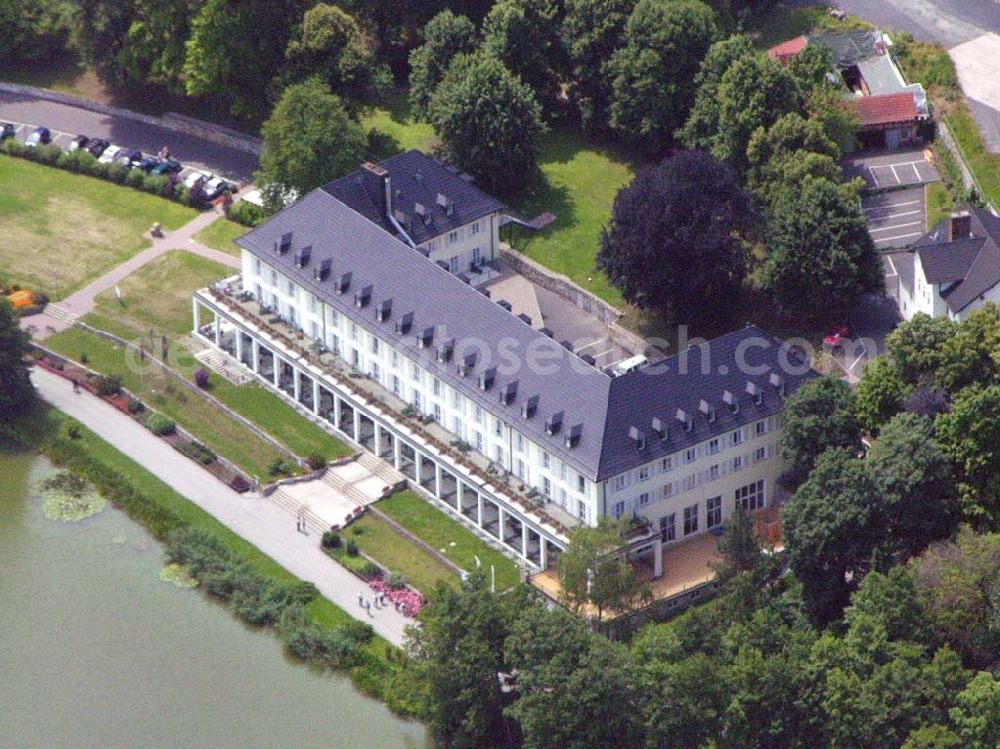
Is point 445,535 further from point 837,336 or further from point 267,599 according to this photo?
point 837,336

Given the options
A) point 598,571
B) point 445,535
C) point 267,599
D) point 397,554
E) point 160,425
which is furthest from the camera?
point 160,425

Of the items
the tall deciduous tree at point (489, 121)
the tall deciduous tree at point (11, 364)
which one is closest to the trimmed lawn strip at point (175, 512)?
the tall deciduous tree at point (11, 364)

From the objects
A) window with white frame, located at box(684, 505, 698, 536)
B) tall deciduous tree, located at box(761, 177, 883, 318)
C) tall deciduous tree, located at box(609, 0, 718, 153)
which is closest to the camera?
window with white frame, located at box(684, 505, 698, 536)

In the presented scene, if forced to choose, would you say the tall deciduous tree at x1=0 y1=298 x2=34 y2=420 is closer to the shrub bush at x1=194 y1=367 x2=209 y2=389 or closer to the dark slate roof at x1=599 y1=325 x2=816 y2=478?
the shrub bush at x1=194 y1=367 x2=209 y2=389

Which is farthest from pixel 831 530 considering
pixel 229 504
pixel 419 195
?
pixel 419 195

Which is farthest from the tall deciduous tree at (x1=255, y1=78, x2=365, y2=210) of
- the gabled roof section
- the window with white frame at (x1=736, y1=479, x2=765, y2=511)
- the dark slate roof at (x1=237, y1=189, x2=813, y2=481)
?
the window with white frame at (x1=736, y1=479, x2=765, y2=511)

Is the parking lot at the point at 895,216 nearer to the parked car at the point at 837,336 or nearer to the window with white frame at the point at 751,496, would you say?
the parked car at the point at 837,336

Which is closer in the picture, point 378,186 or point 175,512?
point 175,512
